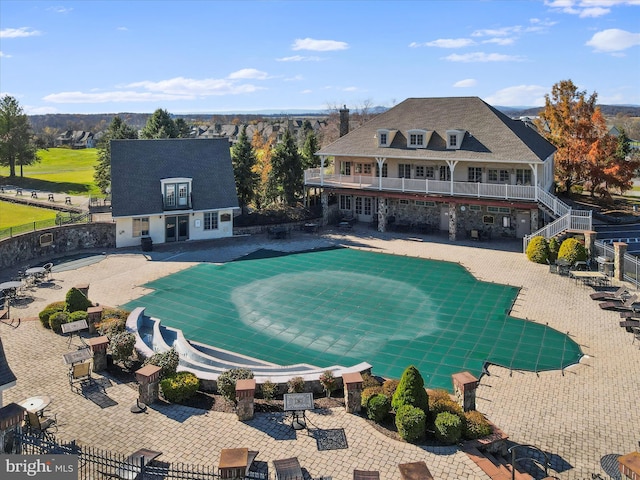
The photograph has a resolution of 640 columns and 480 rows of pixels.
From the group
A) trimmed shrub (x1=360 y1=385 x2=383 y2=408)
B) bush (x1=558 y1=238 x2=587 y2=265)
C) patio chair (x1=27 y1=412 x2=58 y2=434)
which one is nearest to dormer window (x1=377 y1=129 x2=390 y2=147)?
bush (x1=558 y1=238 x2=587 y2=265)

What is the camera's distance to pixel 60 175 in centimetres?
7412

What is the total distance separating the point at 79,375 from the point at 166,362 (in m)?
2.63

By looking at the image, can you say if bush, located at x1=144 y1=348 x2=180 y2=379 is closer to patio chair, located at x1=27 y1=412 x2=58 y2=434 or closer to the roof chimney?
patio chair, located at x1=27 y1=412 x2=58 y2=434

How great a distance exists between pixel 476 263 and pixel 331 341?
42.9ft

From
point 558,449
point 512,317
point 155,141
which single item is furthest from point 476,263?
point 155,141

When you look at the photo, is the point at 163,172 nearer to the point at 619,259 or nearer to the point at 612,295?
the point at 612,295

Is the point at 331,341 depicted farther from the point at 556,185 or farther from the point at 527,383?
the point at 556,185

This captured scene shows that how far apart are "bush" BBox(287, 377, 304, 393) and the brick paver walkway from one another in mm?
1010

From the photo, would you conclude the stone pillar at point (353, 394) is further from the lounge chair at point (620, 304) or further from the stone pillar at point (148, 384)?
the lounge chair at point (620, 304)

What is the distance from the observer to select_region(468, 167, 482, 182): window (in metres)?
33.7

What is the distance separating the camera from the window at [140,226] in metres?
32.6

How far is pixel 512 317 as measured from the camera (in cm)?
2067

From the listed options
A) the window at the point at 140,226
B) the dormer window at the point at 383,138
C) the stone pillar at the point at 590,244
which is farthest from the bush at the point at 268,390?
the dormer window at the point at 383,138

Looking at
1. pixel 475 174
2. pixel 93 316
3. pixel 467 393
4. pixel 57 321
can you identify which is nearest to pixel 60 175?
pixel 475 174
